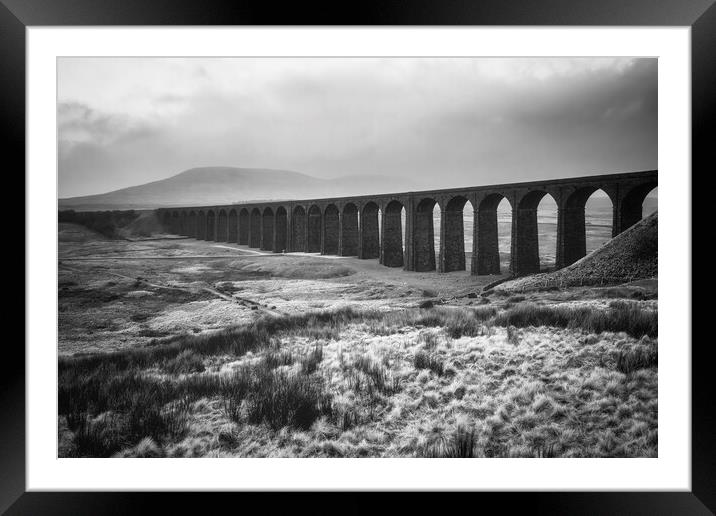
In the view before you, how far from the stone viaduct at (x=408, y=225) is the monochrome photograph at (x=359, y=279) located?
3.3 inches

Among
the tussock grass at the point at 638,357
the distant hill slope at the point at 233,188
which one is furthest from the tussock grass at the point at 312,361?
the tussock grass at the point at 638,357

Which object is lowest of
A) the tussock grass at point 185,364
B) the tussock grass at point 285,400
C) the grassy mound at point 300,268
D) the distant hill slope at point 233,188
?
the tussock grass at point 285,400

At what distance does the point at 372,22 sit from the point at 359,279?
14.6ft

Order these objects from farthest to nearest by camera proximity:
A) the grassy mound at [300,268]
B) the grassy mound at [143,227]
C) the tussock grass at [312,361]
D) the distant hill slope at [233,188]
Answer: the grassy mound at [143,227]
the grassy mound at [300,268]
the distant hill slope at [233,188]
the tussock grass at [312,361]

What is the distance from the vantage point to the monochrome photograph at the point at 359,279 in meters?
6.38

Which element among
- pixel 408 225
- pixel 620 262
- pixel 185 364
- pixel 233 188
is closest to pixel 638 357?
pixel 620 262

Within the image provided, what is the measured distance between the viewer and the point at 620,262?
6.87 metres

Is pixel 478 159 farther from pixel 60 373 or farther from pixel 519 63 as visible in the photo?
pixel 60 373

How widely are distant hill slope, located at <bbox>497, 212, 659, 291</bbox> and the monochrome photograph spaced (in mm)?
26

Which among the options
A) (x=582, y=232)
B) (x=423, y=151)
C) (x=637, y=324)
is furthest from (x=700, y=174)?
(x=423, y=151)

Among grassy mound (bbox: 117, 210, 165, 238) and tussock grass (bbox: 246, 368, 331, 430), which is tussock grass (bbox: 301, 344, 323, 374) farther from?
grassy mound (bbox: 117, 210, 165, 238)

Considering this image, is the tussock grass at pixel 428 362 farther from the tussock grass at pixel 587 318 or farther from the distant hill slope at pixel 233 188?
the distant hill slope at pixel 233 188

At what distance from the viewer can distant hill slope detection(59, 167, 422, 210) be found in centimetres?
774

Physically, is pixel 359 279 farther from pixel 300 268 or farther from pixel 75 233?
pixel 75 233
